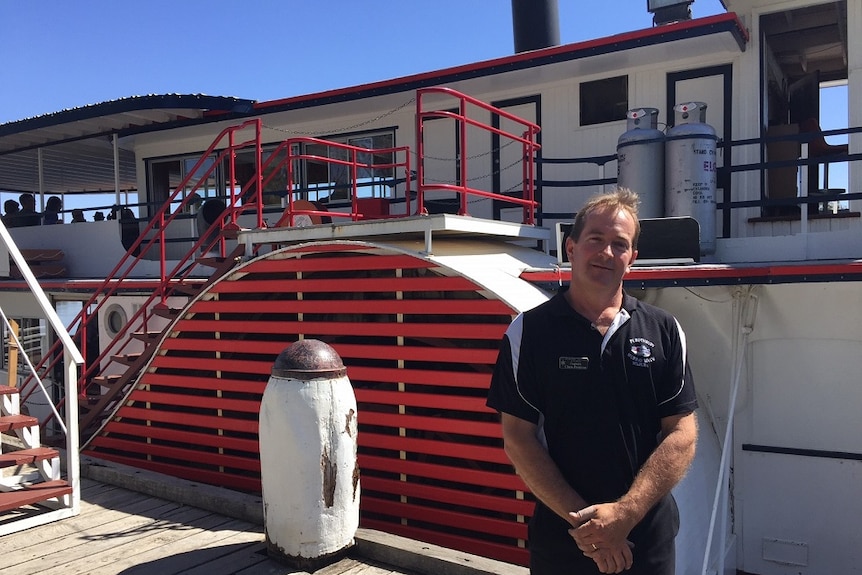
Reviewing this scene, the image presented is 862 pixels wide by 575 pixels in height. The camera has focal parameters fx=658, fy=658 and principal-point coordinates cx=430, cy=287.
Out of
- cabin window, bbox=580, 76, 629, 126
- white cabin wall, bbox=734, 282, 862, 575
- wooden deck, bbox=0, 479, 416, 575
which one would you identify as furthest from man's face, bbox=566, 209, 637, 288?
cabin window, bbox=580, 76, 629, 126

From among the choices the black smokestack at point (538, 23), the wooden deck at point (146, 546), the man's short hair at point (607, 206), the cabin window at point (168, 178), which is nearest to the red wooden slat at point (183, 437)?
the wooden deck at point (146, 546)

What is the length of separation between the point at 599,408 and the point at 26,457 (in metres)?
5.00

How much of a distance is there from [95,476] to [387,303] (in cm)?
339

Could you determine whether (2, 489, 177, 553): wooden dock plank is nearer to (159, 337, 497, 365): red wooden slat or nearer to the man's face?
(159, 337, 497, 365): red wooden slat

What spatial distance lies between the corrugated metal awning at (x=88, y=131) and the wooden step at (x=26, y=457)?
19.6 feet

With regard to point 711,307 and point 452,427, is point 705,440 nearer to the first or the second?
point 711,307

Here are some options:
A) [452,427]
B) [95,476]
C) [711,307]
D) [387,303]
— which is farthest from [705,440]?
→ [95,476]

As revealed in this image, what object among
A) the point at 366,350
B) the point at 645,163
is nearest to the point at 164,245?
the point at 366,350

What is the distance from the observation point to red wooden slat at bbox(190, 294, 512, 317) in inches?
191

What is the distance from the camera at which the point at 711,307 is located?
527cm

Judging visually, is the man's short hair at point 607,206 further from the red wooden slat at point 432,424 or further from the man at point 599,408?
the red wooden slat at point 432,424

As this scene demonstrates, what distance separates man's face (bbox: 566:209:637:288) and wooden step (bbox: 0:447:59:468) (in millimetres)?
4939

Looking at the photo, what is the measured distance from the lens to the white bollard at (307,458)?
4086mm

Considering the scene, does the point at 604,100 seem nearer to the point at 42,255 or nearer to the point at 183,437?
the point at 183,437
